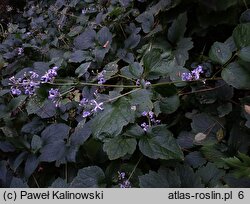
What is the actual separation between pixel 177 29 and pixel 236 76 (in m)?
0.46

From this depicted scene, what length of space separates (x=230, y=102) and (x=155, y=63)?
380 millimetres

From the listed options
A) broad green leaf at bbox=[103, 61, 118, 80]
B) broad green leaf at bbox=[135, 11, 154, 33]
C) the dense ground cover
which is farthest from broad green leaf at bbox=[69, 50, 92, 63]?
broad green leaf at bbox=[135, 11, 154, 33]

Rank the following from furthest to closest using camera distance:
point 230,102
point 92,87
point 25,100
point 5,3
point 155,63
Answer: point 5,3
point 25,100
point 92,87
point 230,102
point 155,63

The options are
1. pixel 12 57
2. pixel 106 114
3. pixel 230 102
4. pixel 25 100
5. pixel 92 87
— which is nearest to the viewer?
pixel 106 114

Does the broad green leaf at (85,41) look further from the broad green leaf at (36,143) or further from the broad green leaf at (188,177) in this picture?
the broad green leaf at (188,177)

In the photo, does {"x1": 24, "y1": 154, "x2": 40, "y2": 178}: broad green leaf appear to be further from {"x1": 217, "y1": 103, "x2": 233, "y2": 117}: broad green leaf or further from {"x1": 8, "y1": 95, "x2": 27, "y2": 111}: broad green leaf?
{"x1": 217, "y1": 103, "x2": 233, "y2": 117}: broad green leaf

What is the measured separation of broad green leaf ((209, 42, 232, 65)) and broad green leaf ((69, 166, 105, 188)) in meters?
0.58

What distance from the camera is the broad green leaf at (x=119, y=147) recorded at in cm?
118

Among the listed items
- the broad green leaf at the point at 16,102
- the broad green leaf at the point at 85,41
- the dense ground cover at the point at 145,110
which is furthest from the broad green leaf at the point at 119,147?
the broad green leaf at the point at 85,41

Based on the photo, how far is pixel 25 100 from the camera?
5.78 feet

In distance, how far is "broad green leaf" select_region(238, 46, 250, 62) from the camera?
1179 mm

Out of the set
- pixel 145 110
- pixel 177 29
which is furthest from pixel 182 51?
pixel 145 110

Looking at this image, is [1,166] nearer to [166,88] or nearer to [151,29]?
[166,88]
